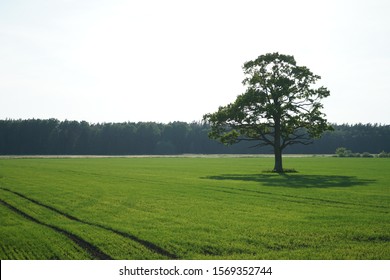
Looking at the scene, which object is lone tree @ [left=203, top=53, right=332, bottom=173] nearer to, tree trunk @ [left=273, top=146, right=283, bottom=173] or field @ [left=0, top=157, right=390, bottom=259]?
tree trunk @ [left=273, top=146, right=283, bottom=173]

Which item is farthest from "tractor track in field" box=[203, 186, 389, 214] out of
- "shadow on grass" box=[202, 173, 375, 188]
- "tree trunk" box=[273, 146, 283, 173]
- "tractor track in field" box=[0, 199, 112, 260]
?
"tree trunk" box=[273, 146, 283, 173]

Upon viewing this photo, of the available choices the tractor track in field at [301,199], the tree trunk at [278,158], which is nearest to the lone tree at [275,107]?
the tree trunk at [278,158]

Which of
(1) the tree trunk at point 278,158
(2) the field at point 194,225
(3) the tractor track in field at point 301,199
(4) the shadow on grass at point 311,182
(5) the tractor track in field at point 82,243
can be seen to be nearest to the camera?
(5) the tractor track in field at point 82,243

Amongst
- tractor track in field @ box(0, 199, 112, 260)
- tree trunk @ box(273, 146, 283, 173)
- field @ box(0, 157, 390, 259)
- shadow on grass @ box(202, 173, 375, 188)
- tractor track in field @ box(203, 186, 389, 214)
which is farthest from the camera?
tree trunk @ box(273, 146, 283, 173)

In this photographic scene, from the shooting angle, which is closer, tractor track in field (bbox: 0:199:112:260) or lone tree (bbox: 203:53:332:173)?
tractor track in field (bbox: 0:199:112:260)

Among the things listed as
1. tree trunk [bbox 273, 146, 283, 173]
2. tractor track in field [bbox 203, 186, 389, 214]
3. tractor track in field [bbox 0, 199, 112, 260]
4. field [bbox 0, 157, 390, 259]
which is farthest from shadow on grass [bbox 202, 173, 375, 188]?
tractor track in field [bbox 0, 199, 112, 260]

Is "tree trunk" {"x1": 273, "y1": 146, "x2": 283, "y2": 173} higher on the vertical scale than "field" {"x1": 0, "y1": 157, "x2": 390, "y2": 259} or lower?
higher

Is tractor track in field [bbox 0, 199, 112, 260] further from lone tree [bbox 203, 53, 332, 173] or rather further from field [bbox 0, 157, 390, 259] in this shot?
lone tree [bbox 203, 53, 332, 173]

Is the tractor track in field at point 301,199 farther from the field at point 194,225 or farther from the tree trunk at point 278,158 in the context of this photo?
the tree trunk at point 278,158

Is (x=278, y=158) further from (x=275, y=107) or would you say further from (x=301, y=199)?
(x=301, y=199)

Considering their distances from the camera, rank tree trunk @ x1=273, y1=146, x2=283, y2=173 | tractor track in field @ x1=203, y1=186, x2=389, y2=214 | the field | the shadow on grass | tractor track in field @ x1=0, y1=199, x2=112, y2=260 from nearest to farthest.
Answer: tractor track in field @ x1=0, y1=199, x2=112, y2=260
the field
tractor track in field @ x1=203, y1=186, x2=389, y2=214
the shadow on grass
tree trunk @ x1=273, y1=146, x2=283, y2=173

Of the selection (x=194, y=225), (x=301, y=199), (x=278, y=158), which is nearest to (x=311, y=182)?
(x=301, y=199)
